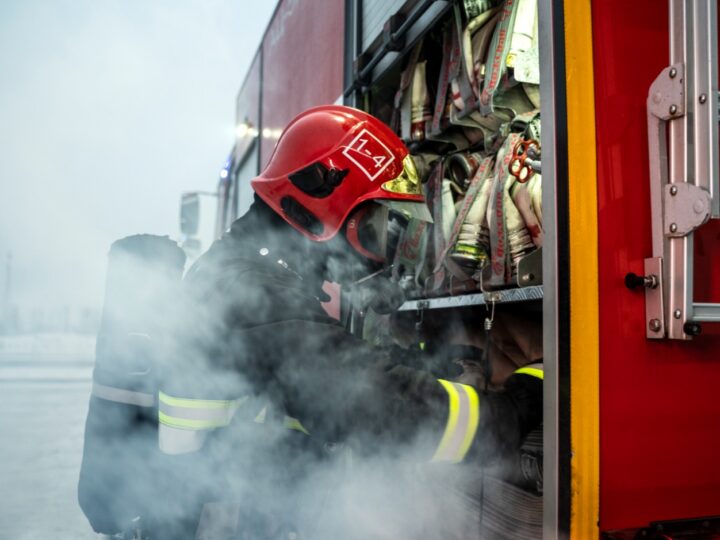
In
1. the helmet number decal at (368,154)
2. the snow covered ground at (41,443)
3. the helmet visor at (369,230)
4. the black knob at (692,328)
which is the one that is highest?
the helmet number decal at (368,154)

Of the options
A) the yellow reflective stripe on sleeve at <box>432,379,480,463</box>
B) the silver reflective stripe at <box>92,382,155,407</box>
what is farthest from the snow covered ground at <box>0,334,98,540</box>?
the yellow reflective stripe on sleeve at <box>432,379,480,463</box>

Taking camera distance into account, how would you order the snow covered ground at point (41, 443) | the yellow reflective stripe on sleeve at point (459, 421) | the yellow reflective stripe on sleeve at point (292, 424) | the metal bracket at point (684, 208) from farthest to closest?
the snow covered ground at point (41, 443) < the yellow reflective stripe on sleeve at point (292, 424) < the yellow reflective stripe on sleeve at point (459, 421) < the metal bracket at point (684, 208)

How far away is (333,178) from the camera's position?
1854mm

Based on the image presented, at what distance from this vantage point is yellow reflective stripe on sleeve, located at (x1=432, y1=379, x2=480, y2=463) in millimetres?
1316

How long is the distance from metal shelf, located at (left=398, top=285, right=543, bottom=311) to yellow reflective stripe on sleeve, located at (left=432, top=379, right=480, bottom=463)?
0.40m

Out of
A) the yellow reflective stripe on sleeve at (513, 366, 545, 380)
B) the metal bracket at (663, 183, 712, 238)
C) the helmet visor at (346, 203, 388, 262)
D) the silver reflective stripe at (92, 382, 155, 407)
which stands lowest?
the silver reflective stripe at (92, 382, 155, 407)

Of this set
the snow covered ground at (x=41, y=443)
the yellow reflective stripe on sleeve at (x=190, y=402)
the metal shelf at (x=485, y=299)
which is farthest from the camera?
the snow covered ground at (x=41, y=443)

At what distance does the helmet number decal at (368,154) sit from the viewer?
1883 mm

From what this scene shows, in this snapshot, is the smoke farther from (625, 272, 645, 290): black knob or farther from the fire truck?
(625, 272, 645, 290): black knob

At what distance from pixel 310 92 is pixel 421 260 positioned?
1.92 metres

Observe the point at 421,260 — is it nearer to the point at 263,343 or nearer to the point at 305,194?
the point at 305,194

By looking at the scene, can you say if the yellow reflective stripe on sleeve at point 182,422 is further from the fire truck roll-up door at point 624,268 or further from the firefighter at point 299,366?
the fire truck roll-up door at point 624,268

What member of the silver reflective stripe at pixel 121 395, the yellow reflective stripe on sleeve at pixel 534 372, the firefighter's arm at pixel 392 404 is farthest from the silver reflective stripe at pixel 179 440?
the yellow reflective stripe on sleeve at pixel 534 372

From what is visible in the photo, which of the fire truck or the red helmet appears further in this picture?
the red helmet
